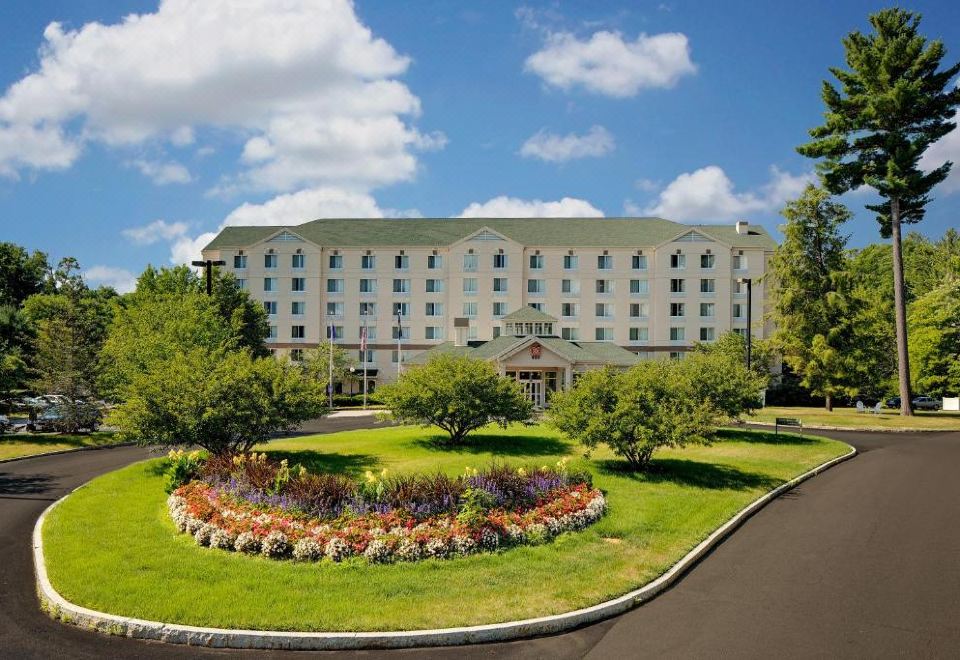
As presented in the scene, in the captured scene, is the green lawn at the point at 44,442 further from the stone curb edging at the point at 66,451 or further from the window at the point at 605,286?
the window at the point at 605,286

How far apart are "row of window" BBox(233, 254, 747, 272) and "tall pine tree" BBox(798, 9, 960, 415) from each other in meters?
20.4

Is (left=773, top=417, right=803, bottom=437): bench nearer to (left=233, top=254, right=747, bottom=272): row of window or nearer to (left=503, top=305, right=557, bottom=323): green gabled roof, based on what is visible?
(left=503, top=305, right=557, bottom=323): green gabled roof

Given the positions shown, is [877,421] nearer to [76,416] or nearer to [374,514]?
[374,514]

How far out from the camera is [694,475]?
2248 cm

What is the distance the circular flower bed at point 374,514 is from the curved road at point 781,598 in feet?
10.4

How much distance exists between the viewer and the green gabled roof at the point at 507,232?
7281 centimetres

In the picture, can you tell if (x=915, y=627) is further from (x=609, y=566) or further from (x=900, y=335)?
(x=900, y=335)

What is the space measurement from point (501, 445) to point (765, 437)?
13724mm

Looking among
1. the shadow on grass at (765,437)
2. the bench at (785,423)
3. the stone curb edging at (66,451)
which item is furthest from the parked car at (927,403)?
the stone curb edging at (66,451)

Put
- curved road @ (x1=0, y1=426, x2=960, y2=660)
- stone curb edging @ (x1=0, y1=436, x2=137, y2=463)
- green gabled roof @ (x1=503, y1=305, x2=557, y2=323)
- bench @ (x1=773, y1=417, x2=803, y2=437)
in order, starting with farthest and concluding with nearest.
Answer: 1. green gabled roof @ (x1=503, y1=305, x2=557, y2=323)
2. bench @ (x1=773, y1=417, x2=803, y2=437)
3. stone curb edging @ (x1=0, y1=436, x2=137, y2=463)
4. curved road @ (x1=0, y1=426, x2=960, y2=660)

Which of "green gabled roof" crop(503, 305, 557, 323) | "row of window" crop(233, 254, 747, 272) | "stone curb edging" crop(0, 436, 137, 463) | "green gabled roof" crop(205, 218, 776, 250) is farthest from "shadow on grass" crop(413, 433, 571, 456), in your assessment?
"green gabled roof" crop(205, 218, 776, 250)

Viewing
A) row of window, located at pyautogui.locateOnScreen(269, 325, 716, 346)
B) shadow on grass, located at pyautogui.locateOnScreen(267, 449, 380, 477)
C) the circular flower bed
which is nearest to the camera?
the circular flower bed

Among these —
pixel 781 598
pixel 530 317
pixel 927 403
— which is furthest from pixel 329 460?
pixel 927 403

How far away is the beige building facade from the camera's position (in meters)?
71.1
